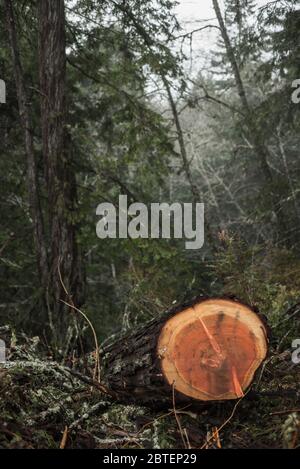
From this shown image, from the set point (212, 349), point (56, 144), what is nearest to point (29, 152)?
point (56, 144)

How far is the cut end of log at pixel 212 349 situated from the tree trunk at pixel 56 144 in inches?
125

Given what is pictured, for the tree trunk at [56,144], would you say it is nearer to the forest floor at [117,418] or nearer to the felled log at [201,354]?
the forest floor at [117,418]

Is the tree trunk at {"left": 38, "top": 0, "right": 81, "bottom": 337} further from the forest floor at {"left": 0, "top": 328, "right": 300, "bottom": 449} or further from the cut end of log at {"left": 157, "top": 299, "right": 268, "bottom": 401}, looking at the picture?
the cut end of log at {"left": 157, "top": 299, "right": 268, "bottom": 401}

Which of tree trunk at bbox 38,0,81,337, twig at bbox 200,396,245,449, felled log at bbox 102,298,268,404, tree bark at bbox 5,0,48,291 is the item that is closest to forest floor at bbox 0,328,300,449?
twig at bbox 200,396,245,449

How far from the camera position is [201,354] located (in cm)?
282

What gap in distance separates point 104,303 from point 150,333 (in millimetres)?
6846

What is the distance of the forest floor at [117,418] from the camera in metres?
2.53

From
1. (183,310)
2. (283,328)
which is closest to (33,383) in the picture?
(183,310)

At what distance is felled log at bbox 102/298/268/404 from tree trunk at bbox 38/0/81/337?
10.1 ft

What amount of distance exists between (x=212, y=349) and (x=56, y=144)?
12.6 ft

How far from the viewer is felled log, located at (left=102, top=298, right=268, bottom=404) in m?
2.79

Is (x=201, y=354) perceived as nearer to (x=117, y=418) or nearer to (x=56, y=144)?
(x=117, y=418)
